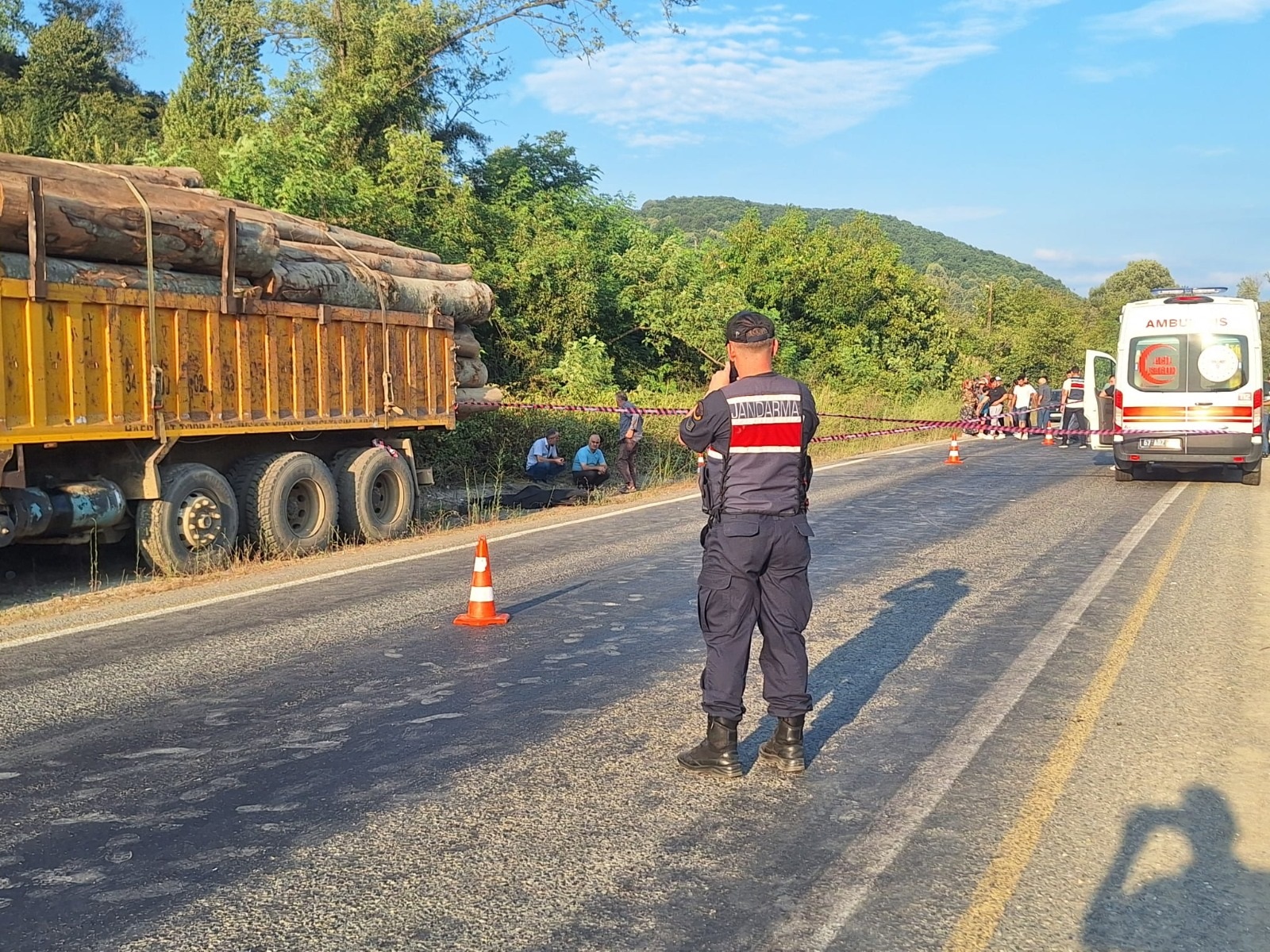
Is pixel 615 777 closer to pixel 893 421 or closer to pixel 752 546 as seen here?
pixel 752 546

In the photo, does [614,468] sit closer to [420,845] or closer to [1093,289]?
[420,845]

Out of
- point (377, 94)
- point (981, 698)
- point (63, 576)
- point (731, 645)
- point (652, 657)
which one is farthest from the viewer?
point (377, 94)

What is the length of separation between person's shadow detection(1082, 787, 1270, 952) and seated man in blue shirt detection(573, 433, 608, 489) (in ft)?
39.9

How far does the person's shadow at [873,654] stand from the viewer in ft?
17.6

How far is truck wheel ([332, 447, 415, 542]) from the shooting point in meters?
11.5

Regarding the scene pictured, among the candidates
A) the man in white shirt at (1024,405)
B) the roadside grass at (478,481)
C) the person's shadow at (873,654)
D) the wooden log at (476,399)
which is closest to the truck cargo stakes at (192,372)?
the roadside grass at (478,481)

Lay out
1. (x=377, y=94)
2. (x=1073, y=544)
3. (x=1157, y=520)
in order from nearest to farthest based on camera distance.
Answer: (x=1073, y=544)
(x=1157, y=520)
(x=377, y=94)

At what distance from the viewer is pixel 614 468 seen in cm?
1880

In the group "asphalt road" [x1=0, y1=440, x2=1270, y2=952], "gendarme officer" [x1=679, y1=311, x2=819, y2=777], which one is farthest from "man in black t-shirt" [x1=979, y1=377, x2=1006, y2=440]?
"gendarme officer" [x1=679, y1=311, x2=819, y2=777]

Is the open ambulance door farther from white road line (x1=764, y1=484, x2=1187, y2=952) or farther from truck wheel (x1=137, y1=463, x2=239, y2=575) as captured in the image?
truck wheel (x1=137, y1=463, x2=239, y2=575)

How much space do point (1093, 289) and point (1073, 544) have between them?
3789 inches

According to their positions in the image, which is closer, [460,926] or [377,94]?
[460,926]

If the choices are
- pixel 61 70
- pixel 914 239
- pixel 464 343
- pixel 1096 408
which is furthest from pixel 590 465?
pixel 914 239

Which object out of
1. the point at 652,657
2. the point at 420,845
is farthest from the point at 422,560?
the point at 420,845
